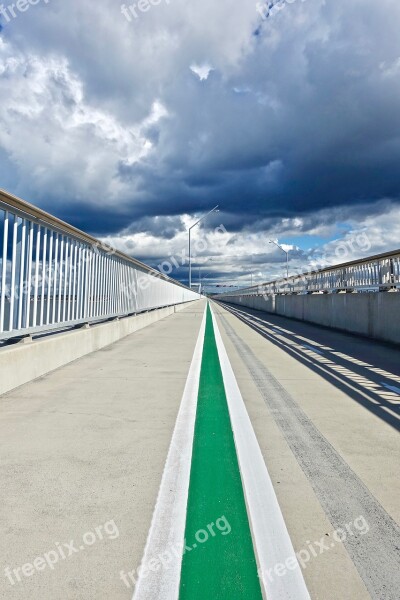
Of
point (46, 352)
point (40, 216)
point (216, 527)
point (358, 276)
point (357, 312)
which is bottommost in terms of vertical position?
point (216, 527)

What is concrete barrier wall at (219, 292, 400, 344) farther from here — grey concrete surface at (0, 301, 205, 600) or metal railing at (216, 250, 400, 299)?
grey concrete surface at (0, 301, 205, 600)

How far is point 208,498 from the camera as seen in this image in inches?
117

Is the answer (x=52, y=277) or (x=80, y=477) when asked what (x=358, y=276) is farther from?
(x=80, y=477)

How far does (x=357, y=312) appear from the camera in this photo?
45.5ft

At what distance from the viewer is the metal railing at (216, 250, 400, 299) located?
11703mm

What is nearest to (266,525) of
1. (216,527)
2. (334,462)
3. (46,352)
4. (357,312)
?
(216,527)

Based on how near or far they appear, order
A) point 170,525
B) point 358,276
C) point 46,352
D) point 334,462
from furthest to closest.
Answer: point 358,276 < point 46,352 < point 334,462 < point 170,525

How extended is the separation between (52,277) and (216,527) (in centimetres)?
535

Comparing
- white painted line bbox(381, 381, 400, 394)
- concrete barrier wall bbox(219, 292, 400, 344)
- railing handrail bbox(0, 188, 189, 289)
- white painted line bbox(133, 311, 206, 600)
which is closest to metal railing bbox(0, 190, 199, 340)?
railing handrail bbox(0, 188, 189, 289)

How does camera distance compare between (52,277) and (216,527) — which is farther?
(52,277)

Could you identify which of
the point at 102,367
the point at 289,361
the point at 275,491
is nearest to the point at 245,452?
the point at 275,491

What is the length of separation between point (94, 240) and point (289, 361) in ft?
15.7

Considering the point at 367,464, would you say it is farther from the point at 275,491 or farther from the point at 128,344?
the point at 128,344

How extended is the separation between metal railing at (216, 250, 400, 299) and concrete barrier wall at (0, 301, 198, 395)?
7436 millimetres
